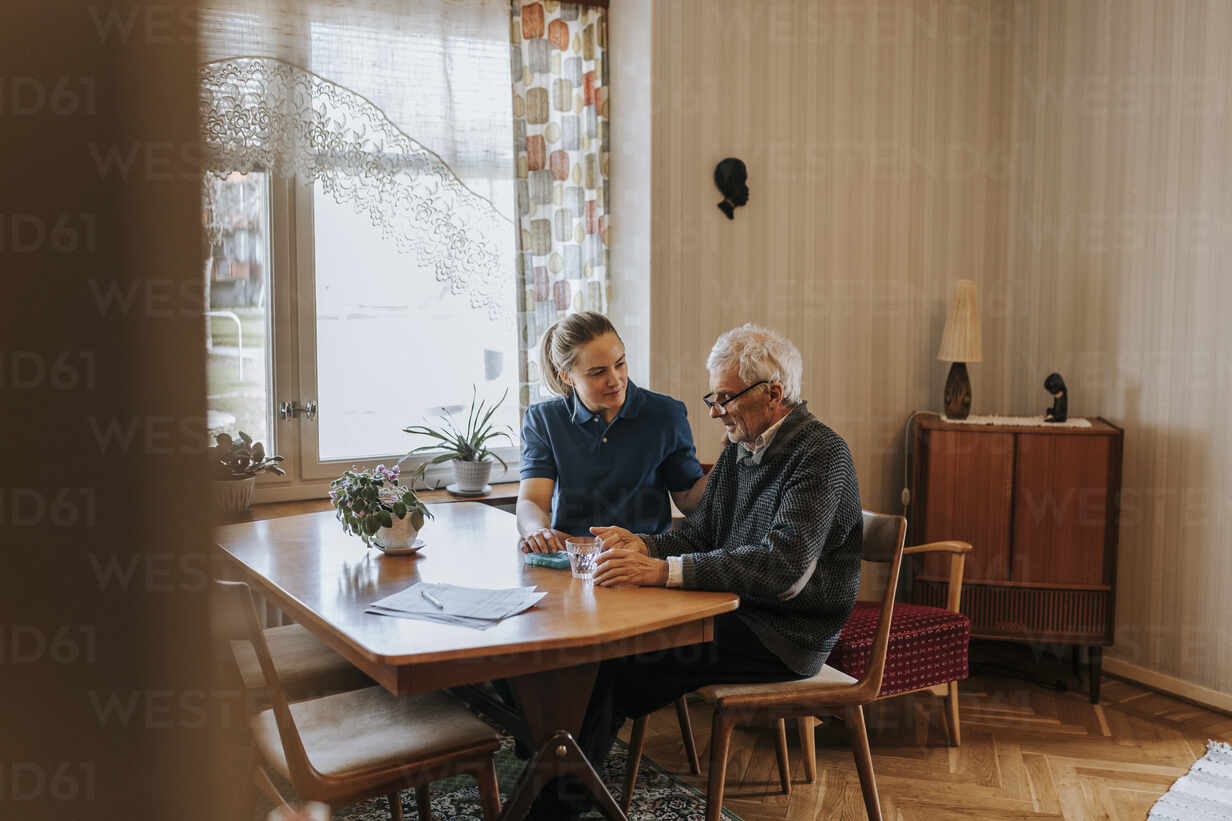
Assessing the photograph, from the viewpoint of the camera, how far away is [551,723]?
2014 millimetres

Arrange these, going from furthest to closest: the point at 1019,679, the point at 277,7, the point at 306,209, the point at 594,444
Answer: the point at 1019,679, the point at 306,209, the point at 277,7, the point at 594,444

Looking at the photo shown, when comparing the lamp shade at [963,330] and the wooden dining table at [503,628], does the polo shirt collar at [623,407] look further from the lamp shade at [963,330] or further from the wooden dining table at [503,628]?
the lamp shade at [963,330]

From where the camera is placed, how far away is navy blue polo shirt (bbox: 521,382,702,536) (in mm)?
2740

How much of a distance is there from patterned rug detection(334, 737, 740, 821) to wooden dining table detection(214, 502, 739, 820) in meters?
0.42

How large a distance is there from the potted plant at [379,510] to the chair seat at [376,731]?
14.5 inches

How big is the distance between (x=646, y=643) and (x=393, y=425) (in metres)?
1.97

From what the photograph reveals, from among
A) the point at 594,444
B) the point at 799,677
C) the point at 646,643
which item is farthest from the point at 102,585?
the point at 594,444

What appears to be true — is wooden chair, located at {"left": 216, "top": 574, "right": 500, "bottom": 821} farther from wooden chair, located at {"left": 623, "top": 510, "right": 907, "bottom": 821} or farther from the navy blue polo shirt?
the navy blue polo shirt

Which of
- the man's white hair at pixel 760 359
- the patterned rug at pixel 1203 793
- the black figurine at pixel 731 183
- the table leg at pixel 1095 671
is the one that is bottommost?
the patterned rug at pixel 1203 793

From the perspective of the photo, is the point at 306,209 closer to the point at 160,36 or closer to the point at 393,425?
the point at 393,425

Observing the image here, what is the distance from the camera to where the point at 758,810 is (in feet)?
9.07

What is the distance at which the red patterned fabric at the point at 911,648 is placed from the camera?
2.78 metres

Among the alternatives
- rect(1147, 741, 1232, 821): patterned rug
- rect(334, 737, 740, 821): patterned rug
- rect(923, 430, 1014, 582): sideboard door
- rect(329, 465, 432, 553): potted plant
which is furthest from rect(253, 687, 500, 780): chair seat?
rect(923, 430, 1014, 582): sideboard door

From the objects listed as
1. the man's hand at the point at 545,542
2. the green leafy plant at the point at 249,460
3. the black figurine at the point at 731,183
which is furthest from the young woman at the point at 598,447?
the black figurine at the point at 731,183
